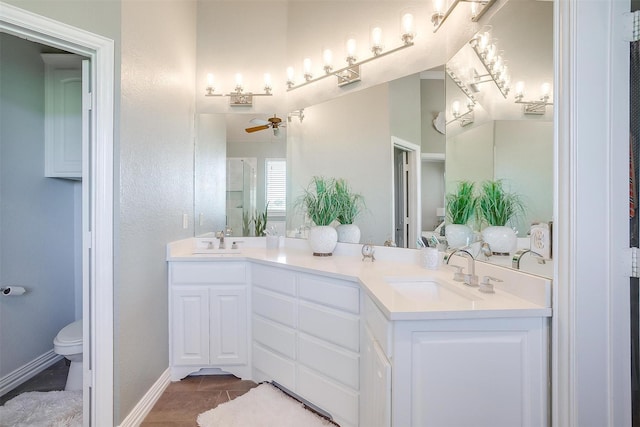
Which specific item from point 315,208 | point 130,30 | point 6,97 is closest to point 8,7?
point 130,30

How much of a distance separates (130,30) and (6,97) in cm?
118

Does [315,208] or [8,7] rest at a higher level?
[8,7]

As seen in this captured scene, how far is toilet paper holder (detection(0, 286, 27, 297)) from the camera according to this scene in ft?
6.57

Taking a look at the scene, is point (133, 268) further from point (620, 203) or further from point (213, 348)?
point (620, 203)

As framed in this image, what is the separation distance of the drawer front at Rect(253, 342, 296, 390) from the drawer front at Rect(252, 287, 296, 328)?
240 millimetres

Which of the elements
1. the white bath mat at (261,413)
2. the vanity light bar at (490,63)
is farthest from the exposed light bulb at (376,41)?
the white bath mat at (261,413)

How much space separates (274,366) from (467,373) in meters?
1.31

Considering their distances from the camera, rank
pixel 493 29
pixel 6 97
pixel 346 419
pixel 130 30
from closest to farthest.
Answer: pixel 493 29, pixel 346 419, pixel 130 30, pixel 6 97

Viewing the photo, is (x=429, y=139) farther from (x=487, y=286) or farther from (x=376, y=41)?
(x=487, y=286)

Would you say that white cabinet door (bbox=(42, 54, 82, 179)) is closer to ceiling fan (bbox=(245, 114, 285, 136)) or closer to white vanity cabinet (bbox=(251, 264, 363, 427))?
ceiling fan (bbox=(245, 114, 285, 136))

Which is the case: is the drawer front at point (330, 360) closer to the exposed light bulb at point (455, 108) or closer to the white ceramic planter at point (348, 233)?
the white ceramic planter at point (348, 233)

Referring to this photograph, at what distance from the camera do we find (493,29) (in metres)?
1.42

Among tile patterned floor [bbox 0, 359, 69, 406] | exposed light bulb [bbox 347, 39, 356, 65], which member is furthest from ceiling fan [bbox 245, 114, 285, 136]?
tile patterned floor [bbox 0, 359, 69, 406]

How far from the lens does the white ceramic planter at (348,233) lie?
2.20m
